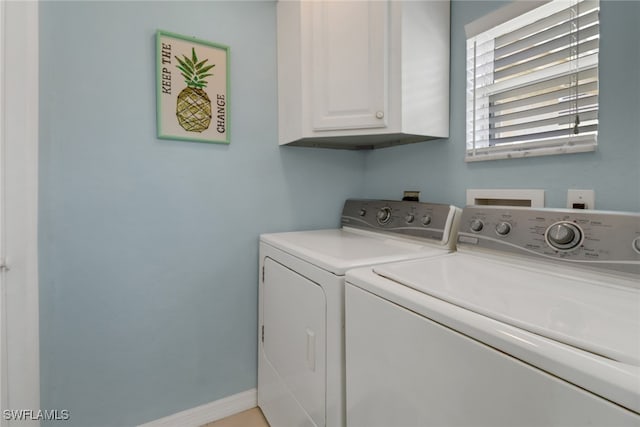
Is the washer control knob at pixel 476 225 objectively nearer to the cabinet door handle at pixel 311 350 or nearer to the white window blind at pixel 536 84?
the white window blind at pixel 536 84

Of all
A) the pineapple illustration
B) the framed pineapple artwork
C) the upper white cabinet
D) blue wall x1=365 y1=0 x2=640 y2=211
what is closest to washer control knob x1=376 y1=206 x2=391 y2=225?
blue wall x1=365 y1=0 x2=640 y2=211

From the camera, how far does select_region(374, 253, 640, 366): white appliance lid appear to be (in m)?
0.53

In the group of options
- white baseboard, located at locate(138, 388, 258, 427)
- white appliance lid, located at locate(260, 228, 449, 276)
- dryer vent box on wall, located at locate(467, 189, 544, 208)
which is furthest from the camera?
white baseboard, located at locate(138, 388, 258, 427)

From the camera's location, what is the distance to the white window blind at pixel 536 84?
1.10 meters

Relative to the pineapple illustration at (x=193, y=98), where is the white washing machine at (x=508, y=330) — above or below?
below

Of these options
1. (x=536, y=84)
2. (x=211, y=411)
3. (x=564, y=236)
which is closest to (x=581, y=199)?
(x=564, y=236)

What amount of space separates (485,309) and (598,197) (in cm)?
77

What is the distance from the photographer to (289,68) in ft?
5.52

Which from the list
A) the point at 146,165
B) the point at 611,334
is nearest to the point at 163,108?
the point at 146,165

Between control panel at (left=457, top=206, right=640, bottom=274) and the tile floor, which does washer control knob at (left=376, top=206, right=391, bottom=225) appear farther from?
the tile floor

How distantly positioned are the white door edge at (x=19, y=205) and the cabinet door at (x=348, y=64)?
1.15 m

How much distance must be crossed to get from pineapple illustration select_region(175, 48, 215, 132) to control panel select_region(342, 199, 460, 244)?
3.10 ft

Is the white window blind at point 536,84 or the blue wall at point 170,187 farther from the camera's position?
the blue wall at point 170,187

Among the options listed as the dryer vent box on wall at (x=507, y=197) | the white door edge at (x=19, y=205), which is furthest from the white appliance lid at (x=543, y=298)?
the white door edge at (x=19, y=205)
